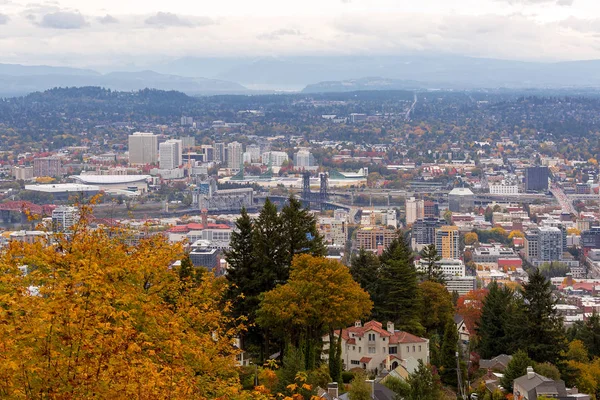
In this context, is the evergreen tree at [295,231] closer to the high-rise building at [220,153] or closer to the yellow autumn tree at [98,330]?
the yellow autumn tree at [98,330]

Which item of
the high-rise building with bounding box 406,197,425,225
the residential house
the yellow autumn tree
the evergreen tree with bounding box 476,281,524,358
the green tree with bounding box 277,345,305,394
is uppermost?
the yellow autumn tree

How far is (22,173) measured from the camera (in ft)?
251

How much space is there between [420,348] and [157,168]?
2820 inches

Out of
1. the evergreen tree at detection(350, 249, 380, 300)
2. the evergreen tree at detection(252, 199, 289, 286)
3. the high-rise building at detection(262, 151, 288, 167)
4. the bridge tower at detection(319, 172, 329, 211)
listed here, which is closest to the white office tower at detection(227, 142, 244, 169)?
the high-rise building at detection(262, 151, 288, 167)

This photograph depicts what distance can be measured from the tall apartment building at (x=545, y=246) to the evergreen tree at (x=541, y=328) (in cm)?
3334

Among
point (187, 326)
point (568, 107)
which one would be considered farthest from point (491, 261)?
point (568, 107)

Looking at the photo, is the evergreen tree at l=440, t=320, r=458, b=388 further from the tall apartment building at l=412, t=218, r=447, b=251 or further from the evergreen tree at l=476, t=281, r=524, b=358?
the tall apartment building at l=412, t=218, r=447, b=251

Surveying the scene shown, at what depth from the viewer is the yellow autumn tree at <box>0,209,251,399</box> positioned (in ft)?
18.7

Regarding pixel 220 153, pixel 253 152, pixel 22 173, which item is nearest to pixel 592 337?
pixel 22 173

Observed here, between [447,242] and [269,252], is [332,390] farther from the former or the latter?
[447,242]

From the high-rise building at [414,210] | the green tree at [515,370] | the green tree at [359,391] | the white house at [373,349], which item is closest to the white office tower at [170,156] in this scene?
the high-rise building at [414,210]

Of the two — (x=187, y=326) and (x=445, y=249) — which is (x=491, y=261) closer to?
(x=445, y=249)

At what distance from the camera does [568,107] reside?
12500 cm

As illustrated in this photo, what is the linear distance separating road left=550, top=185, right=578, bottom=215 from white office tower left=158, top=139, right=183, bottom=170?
29.1 m
